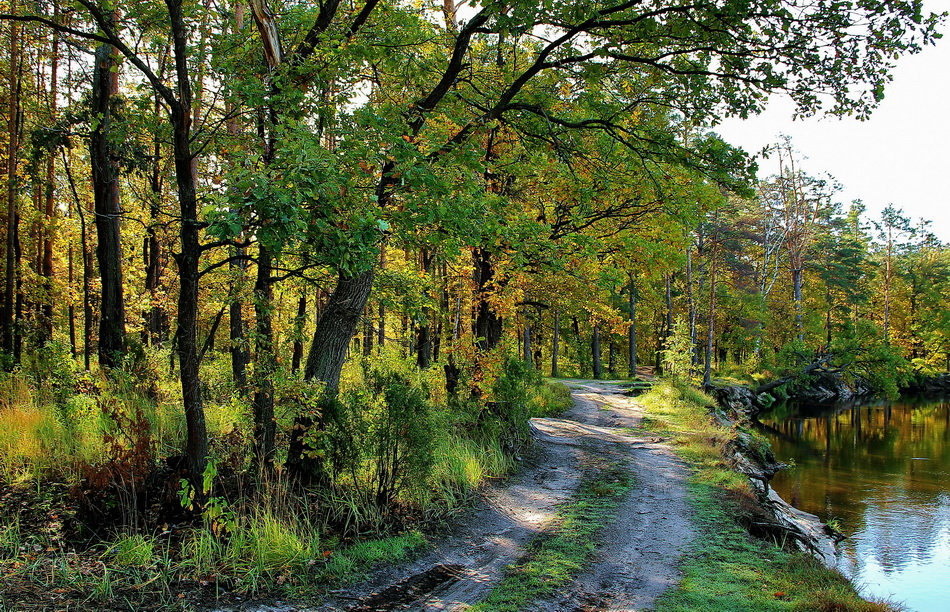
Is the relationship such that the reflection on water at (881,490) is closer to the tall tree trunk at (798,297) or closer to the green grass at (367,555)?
the green grass at (367,555)

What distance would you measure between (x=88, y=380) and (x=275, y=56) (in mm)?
4398

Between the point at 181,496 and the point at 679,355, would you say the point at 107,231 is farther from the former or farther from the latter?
the point at 679,355

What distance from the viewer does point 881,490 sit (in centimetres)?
1288

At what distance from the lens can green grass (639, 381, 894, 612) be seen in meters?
4.40

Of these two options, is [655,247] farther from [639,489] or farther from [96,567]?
[96,567]

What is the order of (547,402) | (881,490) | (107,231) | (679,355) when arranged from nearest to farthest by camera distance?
(107,231) < (881,490) < (547,402) < (679,355)

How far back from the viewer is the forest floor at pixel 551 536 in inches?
174

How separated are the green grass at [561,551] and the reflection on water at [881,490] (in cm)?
285

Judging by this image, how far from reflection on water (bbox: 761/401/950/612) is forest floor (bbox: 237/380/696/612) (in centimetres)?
234

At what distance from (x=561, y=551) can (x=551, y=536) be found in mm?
429

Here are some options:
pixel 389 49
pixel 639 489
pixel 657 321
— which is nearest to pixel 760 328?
pixel 657 321

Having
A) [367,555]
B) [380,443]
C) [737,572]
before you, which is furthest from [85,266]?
[737,572]

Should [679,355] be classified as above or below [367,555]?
above

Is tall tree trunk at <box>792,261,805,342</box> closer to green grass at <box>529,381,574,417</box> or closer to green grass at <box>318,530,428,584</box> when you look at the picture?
green grass at <box>529,381,574,417</box>
